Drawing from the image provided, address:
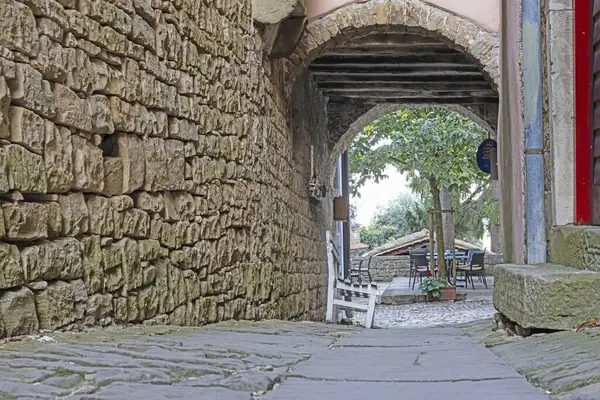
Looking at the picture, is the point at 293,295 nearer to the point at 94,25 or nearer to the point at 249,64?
the point at 249,64

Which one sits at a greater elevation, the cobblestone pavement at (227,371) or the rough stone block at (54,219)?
the rough stone block at (54,219)

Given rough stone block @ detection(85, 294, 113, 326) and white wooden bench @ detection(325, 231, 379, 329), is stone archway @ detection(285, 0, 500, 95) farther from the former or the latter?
rough stone block @ detection(85, 294, 113, 326)

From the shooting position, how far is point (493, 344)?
13.6 feet

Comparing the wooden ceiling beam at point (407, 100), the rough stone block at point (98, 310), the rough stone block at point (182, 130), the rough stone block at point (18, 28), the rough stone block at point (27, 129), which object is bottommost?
the rough stone block at point (98, 310)

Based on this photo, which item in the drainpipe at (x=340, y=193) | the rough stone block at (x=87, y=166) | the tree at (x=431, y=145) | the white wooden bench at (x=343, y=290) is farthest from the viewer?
the tree at (x=431, y=145)

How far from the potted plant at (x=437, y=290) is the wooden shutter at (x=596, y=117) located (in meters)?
9.54

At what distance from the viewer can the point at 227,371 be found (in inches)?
101

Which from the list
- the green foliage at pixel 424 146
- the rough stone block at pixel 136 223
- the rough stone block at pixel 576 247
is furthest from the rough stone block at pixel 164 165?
the green foliage at pixel 424 146

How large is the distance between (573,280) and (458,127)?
41.8 ft

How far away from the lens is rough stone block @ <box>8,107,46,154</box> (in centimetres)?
281

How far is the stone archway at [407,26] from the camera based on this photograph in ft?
23.3

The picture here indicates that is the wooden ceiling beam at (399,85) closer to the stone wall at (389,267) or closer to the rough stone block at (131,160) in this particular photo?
the rough stone block at (131,160)

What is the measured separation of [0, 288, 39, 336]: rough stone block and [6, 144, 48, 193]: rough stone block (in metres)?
0.36

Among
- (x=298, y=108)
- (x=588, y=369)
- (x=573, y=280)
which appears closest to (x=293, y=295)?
(x=298, y=108)
